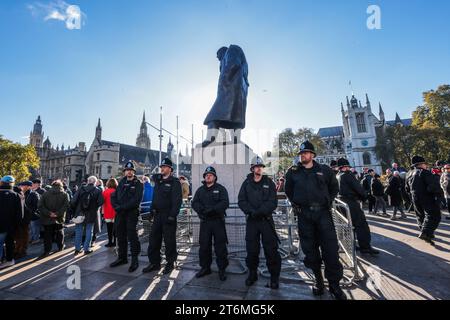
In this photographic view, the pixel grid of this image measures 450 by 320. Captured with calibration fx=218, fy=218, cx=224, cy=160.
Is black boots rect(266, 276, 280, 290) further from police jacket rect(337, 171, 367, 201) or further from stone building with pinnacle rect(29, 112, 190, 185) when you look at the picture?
stone building with pinnacle rect(29, 112, 190, 185)

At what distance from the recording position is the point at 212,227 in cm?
391

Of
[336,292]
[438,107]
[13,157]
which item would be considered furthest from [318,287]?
[13,157]

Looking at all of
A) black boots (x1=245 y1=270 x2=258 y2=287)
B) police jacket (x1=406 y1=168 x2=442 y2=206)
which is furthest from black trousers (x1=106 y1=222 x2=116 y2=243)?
police jacket (x1=406 y1=168 x2=442 y2=206)

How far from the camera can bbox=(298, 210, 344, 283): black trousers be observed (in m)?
2.99

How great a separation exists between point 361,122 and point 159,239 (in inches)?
2989

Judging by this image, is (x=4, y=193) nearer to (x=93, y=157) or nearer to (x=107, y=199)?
(x=107, y=199)

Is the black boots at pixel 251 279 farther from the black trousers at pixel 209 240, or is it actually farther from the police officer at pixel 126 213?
the police officer at pixel 126 213

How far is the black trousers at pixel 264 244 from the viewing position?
3.41 metres

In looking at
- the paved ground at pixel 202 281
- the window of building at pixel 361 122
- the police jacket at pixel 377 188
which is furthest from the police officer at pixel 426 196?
the window of building at pixel 361 122

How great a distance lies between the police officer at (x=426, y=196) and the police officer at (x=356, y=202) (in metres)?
1.93

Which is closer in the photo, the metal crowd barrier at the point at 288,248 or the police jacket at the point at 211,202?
the metal crowd barrier at the point at 288,248

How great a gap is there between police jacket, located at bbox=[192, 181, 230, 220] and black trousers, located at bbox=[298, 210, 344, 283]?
4.39 feet
